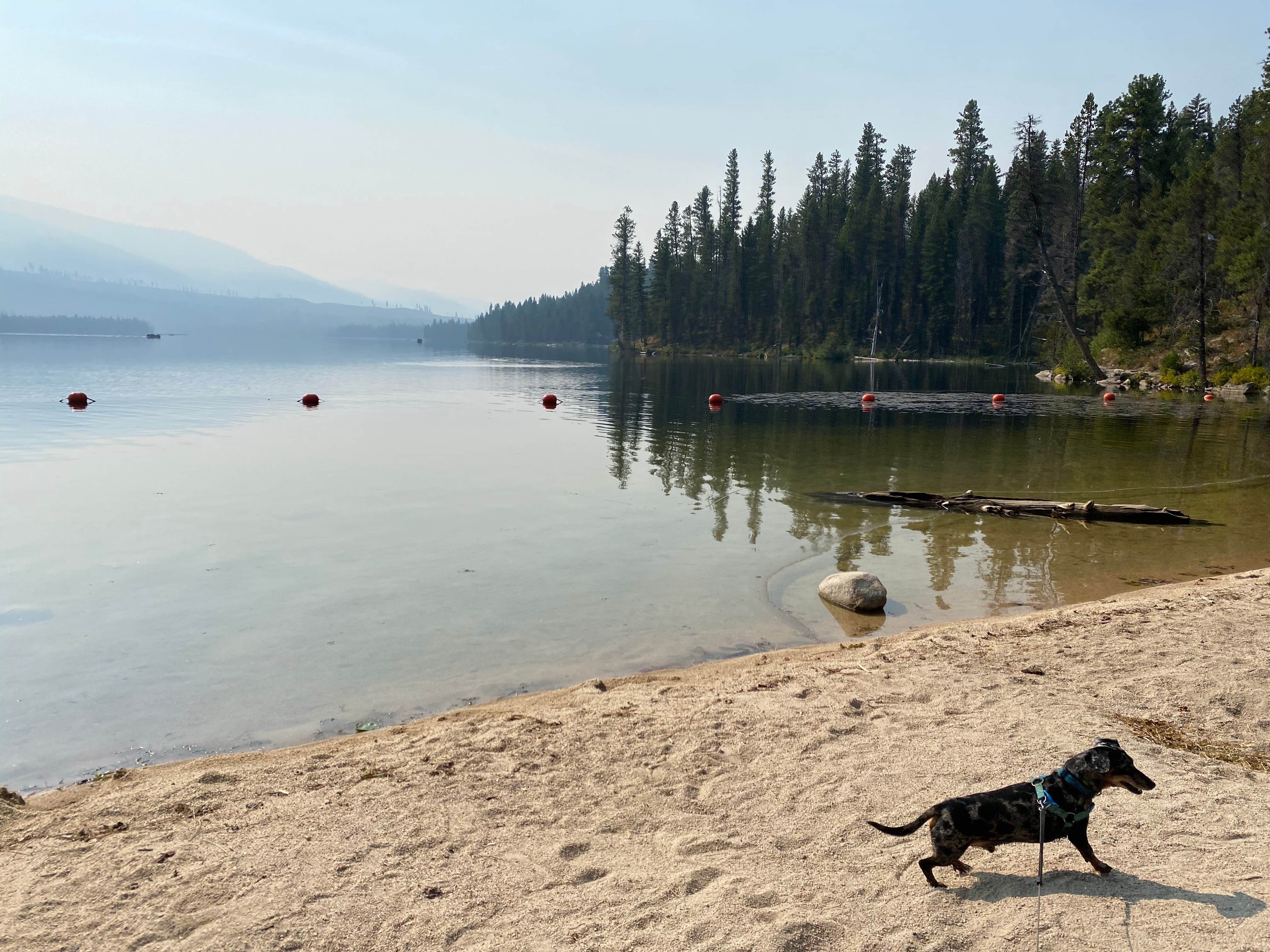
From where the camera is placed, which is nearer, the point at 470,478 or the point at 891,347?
the point at 470,478

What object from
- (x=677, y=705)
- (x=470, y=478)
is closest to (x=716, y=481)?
(x=470, y=478)

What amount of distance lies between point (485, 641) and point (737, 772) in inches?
197

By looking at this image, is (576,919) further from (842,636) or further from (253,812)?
(842,636)

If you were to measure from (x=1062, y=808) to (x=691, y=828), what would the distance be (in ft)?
7.77

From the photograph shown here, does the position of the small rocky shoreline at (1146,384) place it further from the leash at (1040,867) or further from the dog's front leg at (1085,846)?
the leash at (1040,867)

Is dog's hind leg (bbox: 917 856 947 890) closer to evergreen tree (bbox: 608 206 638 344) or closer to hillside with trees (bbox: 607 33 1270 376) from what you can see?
hillside with trees (bbox: 607 33 1270 376)

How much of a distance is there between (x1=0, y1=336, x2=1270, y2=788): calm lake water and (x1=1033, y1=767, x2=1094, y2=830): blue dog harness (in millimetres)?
5715

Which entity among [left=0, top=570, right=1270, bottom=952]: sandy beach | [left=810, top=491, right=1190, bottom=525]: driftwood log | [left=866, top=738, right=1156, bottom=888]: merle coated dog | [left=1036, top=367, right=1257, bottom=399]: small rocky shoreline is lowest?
[left=0, top=570, right=1270, bottom=952]: sandy beach

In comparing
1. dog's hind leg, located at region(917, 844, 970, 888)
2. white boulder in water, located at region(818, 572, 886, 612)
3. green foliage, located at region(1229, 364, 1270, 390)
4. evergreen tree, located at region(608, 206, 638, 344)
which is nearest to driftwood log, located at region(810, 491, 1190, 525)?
white boulder in water, located at region(818, 572, 886, 612)

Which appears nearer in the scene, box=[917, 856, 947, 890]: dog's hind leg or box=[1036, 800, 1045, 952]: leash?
box=[1036, 800, 1045, 952]: leash

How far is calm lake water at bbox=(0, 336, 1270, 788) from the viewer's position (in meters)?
9.30

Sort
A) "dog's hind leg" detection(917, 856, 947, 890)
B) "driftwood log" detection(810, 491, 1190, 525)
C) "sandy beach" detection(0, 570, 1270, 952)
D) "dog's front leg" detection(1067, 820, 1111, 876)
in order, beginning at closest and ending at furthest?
"sandy beach" detection(0, 570, 1270, 952) < "dog's front leg" detection(1067, 820, 1111, 876) < "dog's hind leg" detection(917, 856, 947, 890) < "driftwood log" detection(810, 491, 1190, 525)

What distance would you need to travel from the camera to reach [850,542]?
Result: 15695 millimetres

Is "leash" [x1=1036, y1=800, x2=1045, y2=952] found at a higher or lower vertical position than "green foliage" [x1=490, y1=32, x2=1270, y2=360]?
lower
